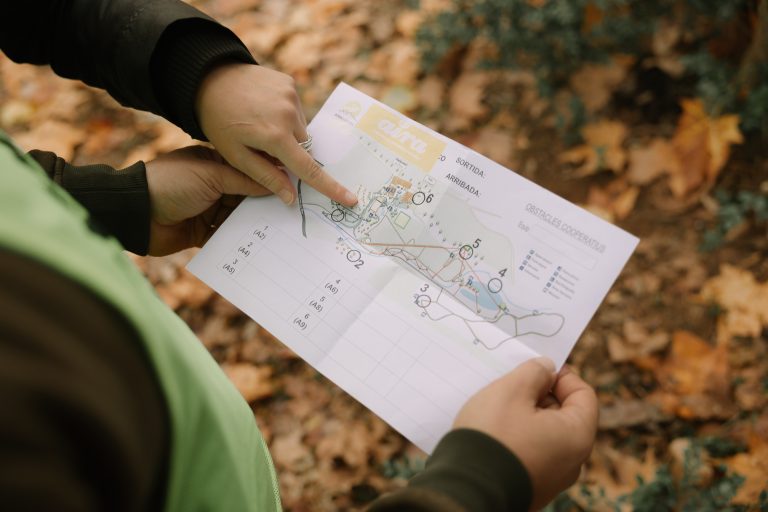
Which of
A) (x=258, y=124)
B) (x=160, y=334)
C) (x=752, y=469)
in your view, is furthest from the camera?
(x=752, y=469)

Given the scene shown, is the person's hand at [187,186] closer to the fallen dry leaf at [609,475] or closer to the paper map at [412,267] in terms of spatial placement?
the paper map at [412,267]

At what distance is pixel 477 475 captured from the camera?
2.40 ft

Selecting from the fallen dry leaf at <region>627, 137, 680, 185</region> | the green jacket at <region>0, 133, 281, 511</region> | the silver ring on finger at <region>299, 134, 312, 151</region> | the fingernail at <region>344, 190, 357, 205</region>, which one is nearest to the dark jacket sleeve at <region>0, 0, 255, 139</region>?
the silver ring on finger at <region>299, 134, 312, 151</region>

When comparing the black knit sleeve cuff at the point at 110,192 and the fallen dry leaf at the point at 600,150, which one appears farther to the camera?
the fallen dry leaf at the point at 600,150

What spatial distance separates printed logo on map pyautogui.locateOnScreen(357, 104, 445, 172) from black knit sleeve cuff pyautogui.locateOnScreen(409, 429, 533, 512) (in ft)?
1.92

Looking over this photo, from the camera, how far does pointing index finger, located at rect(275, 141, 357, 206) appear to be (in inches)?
43.2

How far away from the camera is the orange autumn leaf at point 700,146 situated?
66.4 inches

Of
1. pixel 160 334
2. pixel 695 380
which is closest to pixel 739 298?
pixel 695 380

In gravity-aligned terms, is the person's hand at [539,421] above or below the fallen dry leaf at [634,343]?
above

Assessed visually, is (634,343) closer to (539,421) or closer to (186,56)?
(539,421)

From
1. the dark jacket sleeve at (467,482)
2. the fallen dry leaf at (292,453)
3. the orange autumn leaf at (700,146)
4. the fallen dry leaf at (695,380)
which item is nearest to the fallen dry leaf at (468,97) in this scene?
the orange autumn leaf at (700,146)

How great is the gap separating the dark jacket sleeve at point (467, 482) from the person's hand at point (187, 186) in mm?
657

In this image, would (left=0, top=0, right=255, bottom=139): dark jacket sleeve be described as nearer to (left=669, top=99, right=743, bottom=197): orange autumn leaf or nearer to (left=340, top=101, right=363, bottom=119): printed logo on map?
(left=340, top=101, right=363, bottom=119): printed logo on map

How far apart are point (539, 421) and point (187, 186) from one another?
2.62ft
